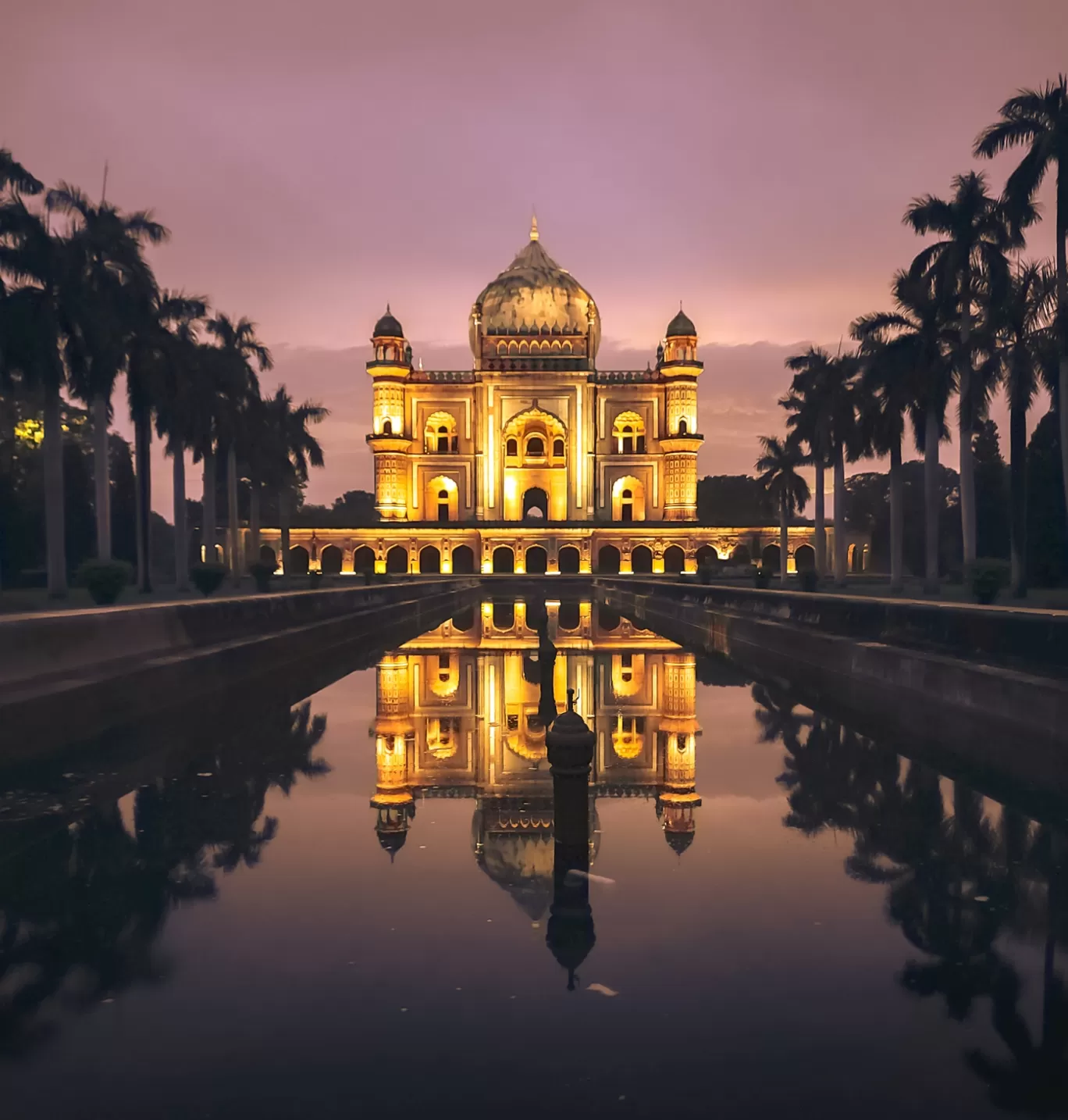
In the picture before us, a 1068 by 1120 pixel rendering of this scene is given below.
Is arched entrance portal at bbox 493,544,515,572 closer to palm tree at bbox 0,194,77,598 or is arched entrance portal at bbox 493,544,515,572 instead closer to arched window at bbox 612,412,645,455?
arched window at bbox 612,412,645,455

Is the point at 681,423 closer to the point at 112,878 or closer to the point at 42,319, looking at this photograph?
the point at 42,319

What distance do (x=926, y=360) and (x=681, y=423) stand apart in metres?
49.3

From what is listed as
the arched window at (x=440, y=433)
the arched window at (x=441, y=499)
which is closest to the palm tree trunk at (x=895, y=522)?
the arched window at (x=441, y=499)

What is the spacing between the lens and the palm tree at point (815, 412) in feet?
159

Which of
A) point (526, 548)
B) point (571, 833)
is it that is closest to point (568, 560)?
point (526, 548)

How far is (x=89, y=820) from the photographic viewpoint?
7043 mm

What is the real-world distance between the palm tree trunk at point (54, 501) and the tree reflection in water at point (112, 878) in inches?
909

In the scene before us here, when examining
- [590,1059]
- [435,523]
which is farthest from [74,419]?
[590,1059]

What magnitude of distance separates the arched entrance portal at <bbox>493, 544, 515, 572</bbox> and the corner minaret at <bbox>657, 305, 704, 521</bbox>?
13700mm

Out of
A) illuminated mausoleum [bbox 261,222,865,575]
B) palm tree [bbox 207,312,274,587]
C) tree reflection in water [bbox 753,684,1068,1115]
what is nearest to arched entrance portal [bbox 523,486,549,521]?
illuminated mausoleum [bbox 261,222,865,575]

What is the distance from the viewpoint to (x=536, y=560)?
80.4 m

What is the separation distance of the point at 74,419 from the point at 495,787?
71.0 metres

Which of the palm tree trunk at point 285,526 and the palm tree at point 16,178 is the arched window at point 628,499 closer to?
the palm tree trunk at point 285,526

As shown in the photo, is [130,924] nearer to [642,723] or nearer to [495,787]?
[495,787]
